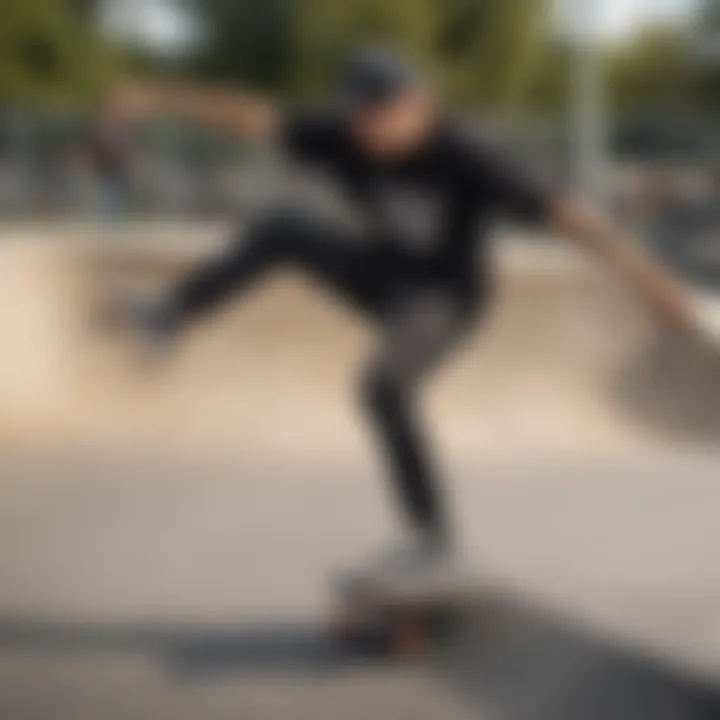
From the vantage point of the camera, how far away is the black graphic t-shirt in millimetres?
1829

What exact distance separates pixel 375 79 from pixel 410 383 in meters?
0.36

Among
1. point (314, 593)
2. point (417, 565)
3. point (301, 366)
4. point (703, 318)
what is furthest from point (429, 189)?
point (314, 593)

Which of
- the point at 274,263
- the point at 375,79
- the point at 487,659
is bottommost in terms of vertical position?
the point at 487,659

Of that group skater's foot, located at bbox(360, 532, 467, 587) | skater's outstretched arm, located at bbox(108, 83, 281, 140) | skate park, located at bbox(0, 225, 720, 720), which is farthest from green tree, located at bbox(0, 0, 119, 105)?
skater's foot, located at bbox(360, 532, 467, 587)

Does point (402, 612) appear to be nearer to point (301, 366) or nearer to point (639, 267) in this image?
point (301, 366)

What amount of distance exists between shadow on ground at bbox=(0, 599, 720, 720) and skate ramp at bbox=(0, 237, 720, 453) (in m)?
0.33

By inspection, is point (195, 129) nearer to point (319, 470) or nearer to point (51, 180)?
point (51, 180)

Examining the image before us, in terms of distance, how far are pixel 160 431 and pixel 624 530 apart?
0.68m

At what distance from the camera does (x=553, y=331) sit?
1.87m

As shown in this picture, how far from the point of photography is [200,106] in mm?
1810

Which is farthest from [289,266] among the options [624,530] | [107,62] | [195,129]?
[624,530]

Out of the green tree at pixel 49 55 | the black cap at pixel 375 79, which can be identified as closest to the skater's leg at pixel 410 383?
the black cap at pixel 375 79

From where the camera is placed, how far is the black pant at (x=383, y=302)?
187 centimetres

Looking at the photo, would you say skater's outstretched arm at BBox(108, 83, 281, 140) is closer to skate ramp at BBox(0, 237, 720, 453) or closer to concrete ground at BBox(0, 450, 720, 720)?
skate ramp at BBox(0, 237, 720, 453)
